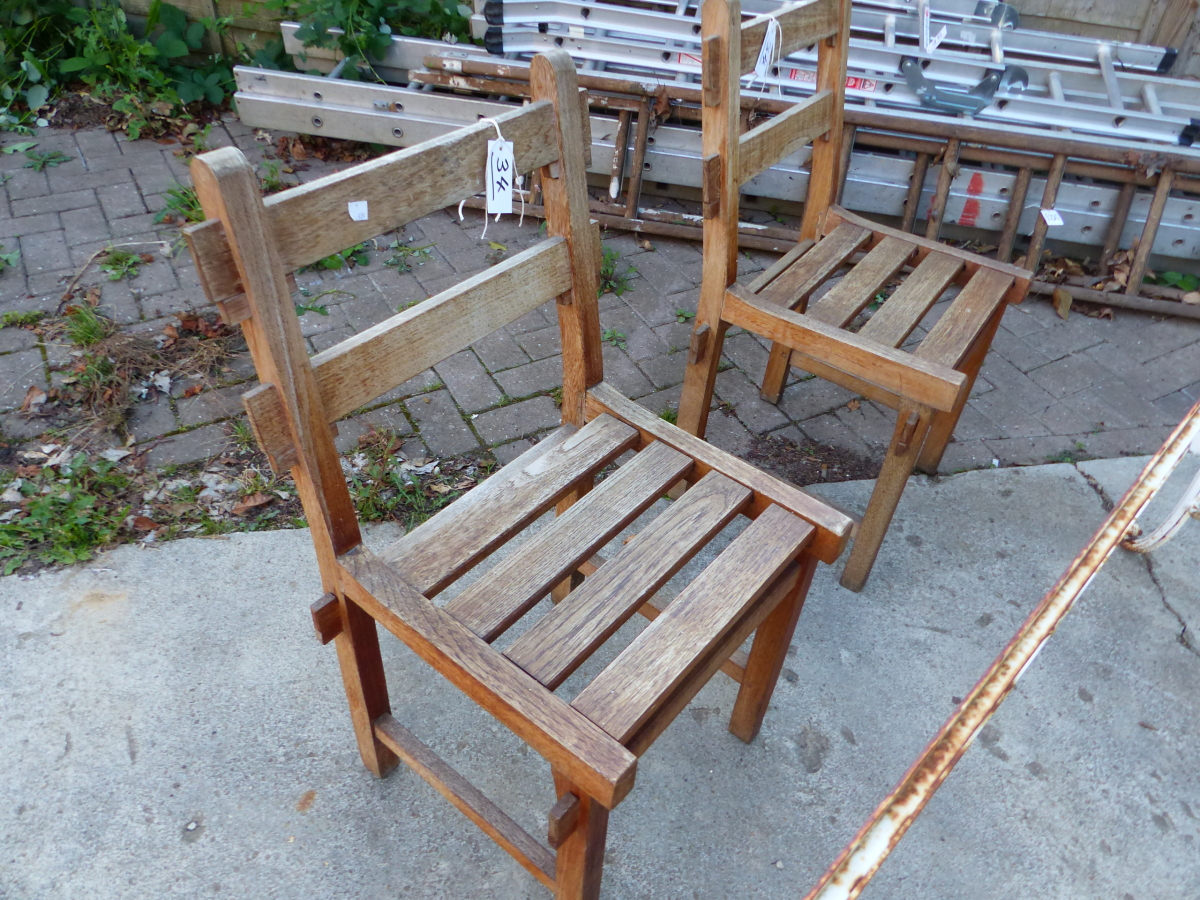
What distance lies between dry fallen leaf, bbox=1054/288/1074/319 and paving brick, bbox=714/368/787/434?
4.70ft

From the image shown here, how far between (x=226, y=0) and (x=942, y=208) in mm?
3574

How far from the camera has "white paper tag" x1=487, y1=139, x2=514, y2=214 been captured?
4.41ft

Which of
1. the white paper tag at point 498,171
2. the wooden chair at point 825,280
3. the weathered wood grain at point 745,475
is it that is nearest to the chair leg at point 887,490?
the wooden chair at point 825,280

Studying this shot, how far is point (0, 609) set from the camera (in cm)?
204

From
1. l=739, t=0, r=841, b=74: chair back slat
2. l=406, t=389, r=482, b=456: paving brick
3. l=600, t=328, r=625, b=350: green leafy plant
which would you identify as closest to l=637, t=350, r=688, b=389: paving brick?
l=600, t=328, r=625, b=350: green leafy plant

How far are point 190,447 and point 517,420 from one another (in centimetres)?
98

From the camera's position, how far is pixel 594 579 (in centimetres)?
142

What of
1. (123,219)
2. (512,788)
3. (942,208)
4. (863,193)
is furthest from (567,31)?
(512,788)

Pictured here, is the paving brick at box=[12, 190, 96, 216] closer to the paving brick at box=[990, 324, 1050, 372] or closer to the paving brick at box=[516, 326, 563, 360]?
the paving brick at box=[516, 326, 563, 360]

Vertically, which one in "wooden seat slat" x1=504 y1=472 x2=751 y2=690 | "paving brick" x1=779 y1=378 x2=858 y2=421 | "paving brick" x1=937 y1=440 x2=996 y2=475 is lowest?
"paving brick" x1=937 y1=440 x2=996 y2=475

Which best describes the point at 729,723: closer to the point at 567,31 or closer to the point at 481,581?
the point at 481,581

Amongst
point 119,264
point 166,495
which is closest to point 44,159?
point 119,264

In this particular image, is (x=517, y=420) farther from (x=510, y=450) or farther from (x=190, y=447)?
→ (x=190, y=447)

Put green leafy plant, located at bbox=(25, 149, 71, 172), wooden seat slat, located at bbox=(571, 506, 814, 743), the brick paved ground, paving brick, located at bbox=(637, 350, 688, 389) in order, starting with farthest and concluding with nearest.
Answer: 1. green leafy plant, located at bbox=(25, 149, 71, 172)
2. paving brick, located at bbox=(637, 350, 688, 389)
3. the brick paved ground
4. wooden seat slat, located at bbox=(571, 506, 814, 743)
